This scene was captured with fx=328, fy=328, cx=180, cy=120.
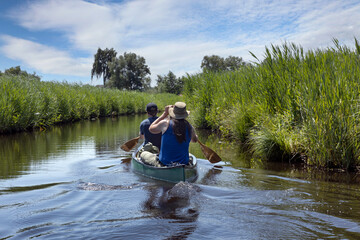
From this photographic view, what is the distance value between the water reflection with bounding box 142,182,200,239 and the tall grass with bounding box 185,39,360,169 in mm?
2748

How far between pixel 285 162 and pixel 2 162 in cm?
736

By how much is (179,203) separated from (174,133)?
54.8 inches

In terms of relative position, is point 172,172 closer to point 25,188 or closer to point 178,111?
point 178,111

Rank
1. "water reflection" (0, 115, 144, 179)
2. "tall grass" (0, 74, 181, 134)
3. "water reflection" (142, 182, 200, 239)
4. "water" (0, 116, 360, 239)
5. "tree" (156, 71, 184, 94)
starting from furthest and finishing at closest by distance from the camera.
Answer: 1. "tree" (156, 71, 184, 94)
2. "tall grass" (0, 74, 181, 134)
3. "water reflection" (0, 115, 144, 179)
4. "water reflection" (142, 182, 200, 239)
5. "water" (0, 116, 360, 239)

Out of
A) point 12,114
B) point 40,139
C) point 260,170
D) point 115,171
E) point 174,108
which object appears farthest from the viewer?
point 12,114

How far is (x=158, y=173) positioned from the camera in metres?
6.61

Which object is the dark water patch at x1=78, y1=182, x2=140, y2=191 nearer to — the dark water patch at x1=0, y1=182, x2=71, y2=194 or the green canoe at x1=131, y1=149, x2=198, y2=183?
the green canoe at x1=131, y1=149, x2=198, y2=183

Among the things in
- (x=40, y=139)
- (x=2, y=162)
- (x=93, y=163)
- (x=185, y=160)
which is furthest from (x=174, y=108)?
(x=40, y=139)

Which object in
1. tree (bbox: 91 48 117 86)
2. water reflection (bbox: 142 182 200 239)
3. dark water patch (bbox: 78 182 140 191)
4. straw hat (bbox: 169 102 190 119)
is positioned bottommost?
water reflection (bbox: 142 182 200 239)

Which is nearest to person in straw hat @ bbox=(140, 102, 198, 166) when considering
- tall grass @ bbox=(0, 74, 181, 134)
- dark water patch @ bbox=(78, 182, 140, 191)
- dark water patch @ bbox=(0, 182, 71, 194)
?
dark water patch @ bbox=(78, 182, 140, 191)

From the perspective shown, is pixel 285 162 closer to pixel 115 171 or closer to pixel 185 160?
pixel 185 160

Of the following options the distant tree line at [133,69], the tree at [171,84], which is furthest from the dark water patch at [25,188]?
the distant tree line at [133,69]

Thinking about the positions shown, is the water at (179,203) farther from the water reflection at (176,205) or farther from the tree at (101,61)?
the tree at (101,61)

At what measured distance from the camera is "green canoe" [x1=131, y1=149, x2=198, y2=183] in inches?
240
